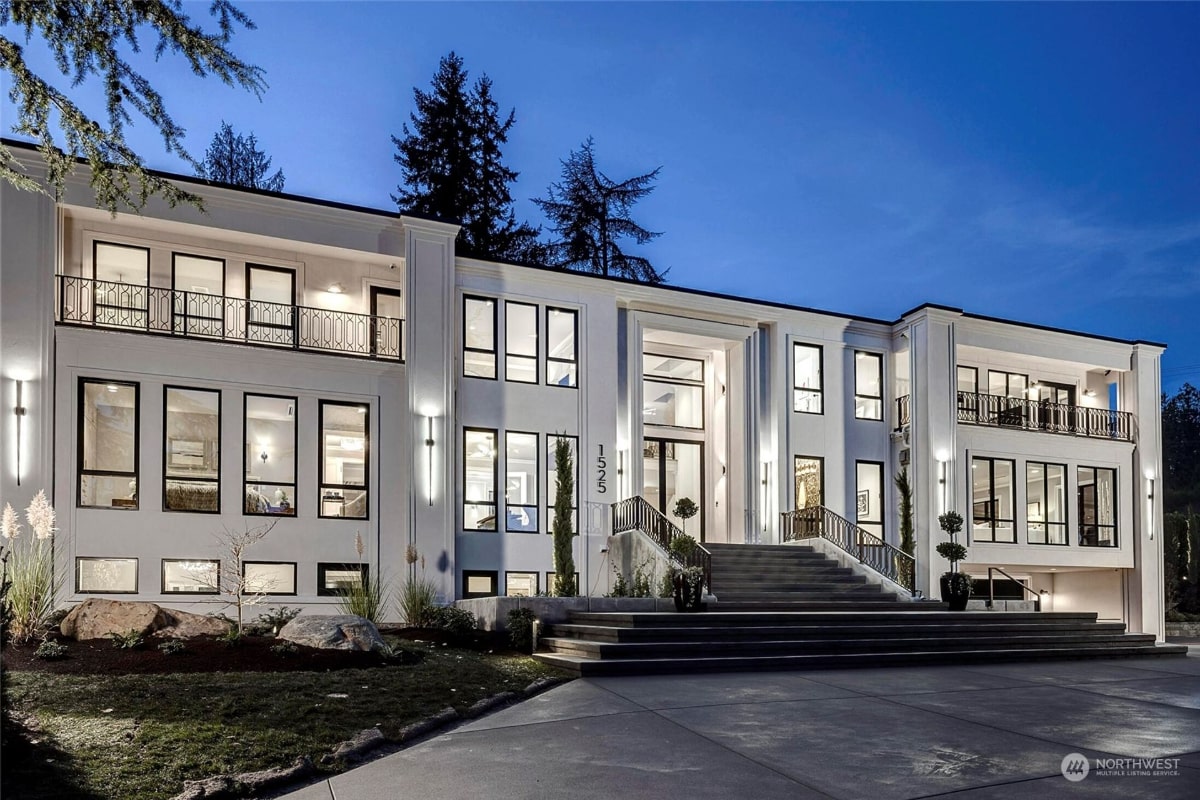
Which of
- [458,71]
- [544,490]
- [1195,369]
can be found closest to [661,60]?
[458,71]

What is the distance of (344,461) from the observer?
16984 mm

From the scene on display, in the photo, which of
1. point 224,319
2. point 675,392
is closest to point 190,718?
point 224,319

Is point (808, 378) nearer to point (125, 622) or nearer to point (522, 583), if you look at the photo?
point (522, 583)

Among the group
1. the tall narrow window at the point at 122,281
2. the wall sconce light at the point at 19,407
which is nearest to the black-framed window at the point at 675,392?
the tall narrow window at the point at 122,281

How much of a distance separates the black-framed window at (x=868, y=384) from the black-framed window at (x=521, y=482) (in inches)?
340

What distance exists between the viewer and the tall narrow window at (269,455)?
16.2 meters

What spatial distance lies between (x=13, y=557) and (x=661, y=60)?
116 m

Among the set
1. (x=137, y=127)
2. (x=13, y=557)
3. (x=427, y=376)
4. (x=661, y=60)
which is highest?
(x=661, y=60)

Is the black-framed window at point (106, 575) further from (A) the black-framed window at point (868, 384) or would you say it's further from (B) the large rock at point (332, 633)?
(A) the black-framed window at point (868, 384)

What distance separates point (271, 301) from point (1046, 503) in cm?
1959

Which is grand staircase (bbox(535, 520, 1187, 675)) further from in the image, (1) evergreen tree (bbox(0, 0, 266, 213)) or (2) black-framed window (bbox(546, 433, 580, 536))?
(1) evergreen tree (bbox(0, 0, 266, 213))

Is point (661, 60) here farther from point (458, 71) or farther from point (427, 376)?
point (427, 376)

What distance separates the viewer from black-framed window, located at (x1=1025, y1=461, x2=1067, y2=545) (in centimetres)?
2367

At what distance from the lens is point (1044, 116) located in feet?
544
